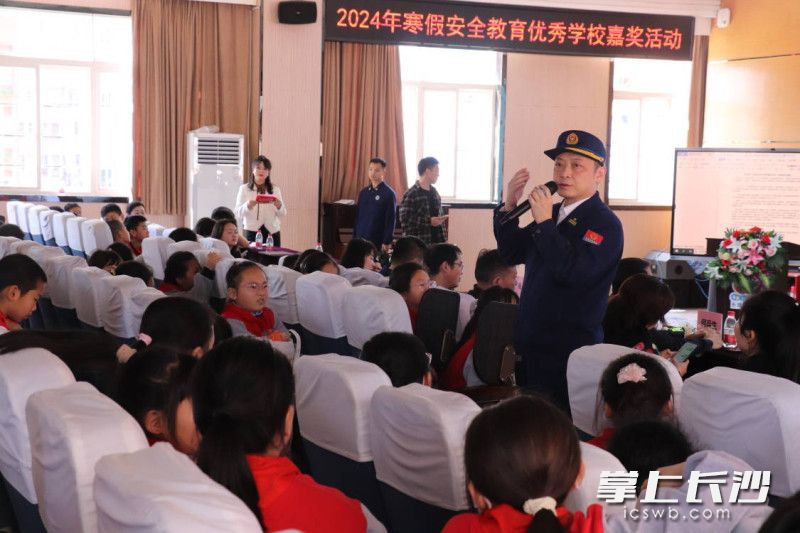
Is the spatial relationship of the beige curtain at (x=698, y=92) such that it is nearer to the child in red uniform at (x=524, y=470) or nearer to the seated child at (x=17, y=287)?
the seated child at (x=17, y=287)

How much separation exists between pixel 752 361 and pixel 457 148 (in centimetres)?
821

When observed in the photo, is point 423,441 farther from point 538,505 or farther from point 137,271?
point 137,271

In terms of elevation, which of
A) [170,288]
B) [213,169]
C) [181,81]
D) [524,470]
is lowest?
[170,288]

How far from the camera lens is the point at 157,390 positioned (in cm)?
250

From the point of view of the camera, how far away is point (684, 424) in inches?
91.6

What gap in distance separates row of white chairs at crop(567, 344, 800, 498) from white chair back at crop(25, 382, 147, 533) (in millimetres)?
1270

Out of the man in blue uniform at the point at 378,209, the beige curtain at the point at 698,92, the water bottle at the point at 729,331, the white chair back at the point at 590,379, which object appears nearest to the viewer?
the white chair back at the point at 590,379

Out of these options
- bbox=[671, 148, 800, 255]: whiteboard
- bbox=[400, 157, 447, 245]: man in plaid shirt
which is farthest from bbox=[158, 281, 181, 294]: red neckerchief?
bbox=[671, 148, 800, 255]: whiteboard

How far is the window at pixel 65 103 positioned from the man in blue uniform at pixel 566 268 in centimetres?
751

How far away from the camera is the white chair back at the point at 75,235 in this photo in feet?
25.0

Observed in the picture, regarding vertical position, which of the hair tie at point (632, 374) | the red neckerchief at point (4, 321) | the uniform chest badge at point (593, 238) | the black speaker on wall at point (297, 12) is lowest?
the red neckerchief at point (4, 321)

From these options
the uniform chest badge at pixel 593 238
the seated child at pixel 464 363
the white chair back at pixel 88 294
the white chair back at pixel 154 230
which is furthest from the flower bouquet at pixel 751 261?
the white chair back at pixel 154 230

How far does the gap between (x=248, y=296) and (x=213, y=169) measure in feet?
18.6

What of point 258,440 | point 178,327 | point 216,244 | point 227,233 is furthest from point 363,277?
point 258,440
